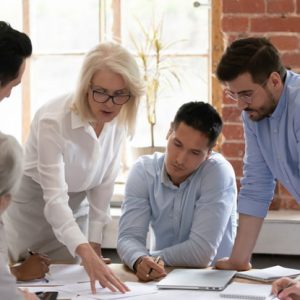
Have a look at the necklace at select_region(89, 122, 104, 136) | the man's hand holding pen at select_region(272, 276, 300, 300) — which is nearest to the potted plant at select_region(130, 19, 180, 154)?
the necklace at select_region(89, 122, 104, 136)

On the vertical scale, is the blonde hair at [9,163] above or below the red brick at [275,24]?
below

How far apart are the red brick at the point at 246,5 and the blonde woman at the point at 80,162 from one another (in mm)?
1454

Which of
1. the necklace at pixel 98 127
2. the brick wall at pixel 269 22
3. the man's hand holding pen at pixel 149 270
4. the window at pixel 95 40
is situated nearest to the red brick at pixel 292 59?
the brick wall at pixel 269 22

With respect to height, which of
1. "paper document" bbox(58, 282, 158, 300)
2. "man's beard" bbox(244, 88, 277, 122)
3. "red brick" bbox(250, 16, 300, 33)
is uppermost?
"red brick" bbox(250, 16, 300, 33)

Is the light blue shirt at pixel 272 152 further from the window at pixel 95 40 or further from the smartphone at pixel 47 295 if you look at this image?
the window at pixel 95 40

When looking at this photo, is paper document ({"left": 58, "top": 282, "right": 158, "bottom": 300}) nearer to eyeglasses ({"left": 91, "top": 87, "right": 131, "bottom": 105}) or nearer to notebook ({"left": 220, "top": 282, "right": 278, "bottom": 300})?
notebook ({"left": 220, "top": 282, "right": 278, "bottom": 300})

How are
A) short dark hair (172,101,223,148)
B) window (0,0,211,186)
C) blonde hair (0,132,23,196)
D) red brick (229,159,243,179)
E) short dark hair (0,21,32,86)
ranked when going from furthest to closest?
window (0,0,211,186), red brick (229,159,243,179), short dark hair (172,101,223,148), short dark hair (0,21,32,86), blonde hair (0,132,23,196)

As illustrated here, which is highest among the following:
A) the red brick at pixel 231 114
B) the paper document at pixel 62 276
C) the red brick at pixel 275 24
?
the red brick at pixel 275 24

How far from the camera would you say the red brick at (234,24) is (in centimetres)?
403

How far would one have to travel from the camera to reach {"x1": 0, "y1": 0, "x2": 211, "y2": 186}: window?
4.41m

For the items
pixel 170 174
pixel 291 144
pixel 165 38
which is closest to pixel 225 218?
pixel 170 174

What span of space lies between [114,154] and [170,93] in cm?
163

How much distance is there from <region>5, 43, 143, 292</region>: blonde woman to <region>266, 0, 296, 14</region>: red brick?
5.00ft

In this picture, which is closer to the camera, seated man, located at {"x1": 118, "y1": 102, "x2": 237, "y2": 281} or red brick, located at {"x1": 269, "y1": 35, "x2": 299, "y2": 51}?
seated man, located at {"x1": 118, "y1": 102, "x2": 237, "y2": 281}
